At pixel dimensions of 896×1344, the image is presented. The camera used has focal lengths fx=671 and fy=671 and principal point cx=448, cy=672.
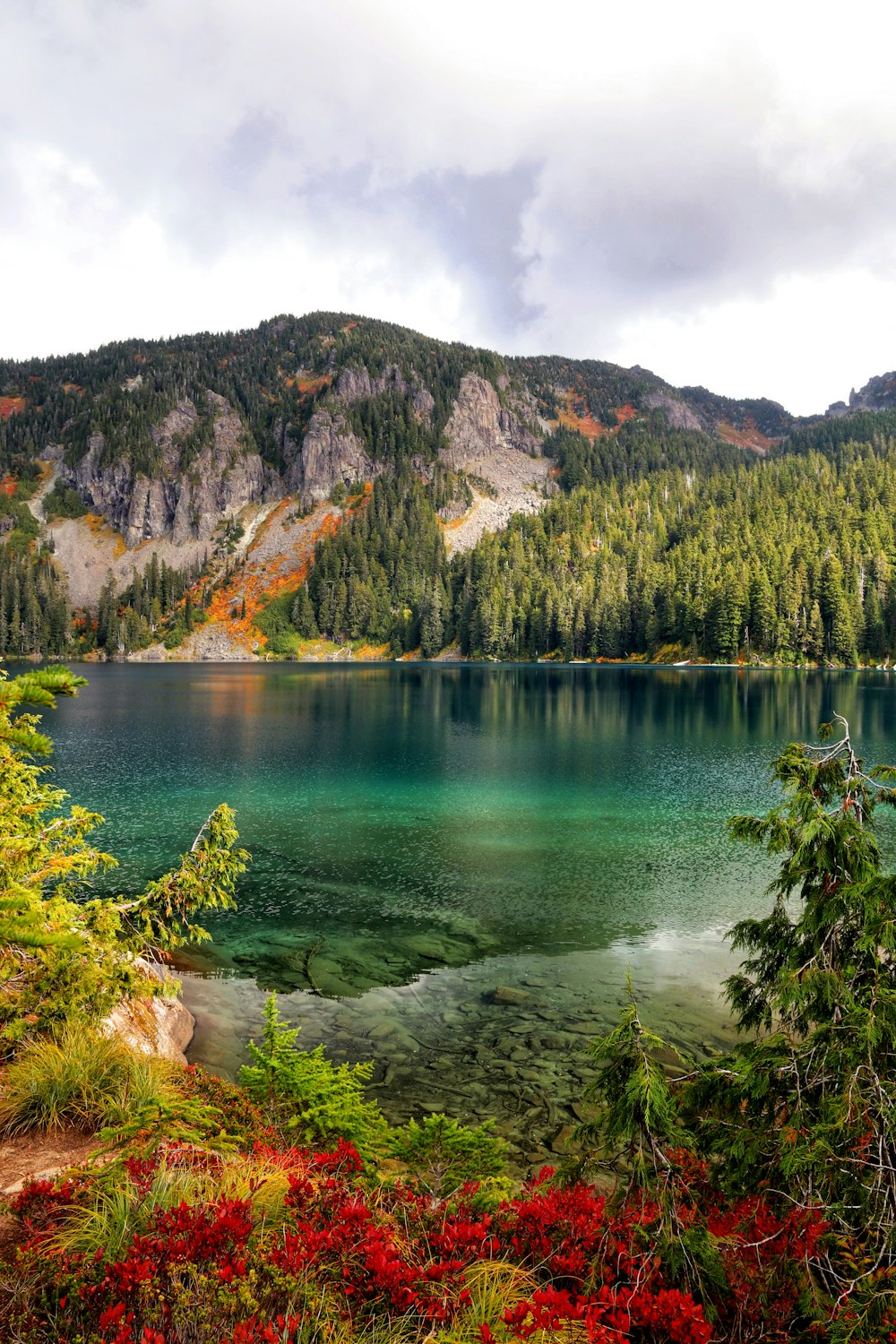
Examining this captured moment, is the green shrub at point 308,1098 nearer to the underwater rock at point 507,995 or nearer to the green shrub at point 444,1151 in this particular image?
the green shrub at point 444,1151

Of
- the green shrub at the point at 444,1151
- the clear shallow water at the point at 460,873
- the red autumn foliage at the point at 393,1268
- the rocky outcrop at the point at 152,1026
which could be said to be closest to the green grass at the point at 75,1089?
the rocky outcrop at the point at 152,1026

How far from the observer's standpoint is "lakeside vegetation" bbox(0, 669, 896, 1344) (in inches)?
155

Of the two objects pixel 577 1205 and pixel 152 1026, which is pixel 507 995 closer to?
pixel 152 1026

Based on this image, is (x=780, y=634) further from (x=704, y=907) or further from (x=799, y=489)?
(x=704, y=907)

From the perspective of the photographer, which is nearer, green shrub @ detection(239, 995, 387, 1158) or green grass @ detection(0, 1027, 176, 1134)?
green grass @ detection(0, 1027, 176, 1134)

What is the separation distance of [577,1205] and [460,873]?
18.5 m

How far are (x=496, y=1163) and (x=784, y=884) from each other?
4582mm

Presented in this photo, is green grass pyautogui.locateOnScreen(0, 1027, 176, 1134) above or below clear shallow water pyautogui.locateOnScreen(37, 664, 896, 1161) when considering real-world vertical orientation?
above

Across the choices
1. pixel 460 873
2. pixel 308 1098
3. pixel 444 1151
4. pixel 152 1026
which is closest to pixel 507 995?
pixel 152 1026

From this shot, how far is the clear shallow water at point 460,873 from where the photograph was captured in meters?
13.5

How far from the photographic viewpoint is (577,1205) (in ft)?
17.9

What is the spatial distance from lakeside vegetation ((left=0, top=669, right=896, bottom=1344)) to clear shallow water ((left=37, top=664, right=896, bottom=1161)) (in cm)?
518

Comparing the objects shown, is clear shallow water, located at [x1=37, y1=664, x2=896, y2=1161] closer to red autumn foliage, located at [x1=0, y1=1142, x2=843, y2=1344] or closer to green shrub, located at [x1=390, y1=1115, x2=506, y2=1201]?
green shrub, located at [x1=390, y1=1115, x2=506, y2=1201]

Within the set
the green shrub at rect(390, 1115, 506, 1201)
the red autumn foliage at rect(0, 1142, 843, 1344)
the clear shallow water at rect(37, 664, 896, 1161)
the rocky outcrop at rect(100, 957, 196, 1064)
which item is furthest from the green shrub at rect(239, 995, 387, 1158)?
the clear shallow water at rect(37, 664, 896, 1161)
